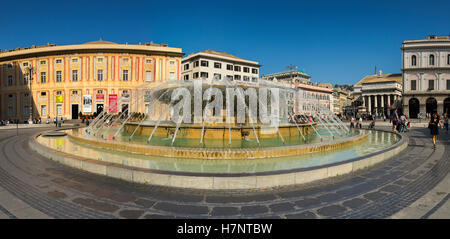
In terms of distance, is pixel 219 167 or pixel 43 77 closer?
pixel 219 167

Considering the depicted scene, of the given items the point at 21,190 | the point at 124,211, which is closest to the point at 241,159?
the point at 124,211

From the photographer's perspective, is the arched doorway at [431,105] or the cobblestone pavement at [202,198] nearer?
the cobblestone pavement at [202,198]

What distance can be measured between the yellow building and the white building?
11667 millimetres

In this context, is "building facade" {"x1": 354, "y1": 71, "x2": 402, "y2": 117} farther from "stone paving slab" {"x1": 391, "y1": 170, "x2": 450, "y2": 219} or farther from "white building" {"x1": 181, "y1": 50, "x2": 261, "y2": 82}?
"stone paving slab" {"x1": 391, "y1": 170, "x2": 450, "y2": 219}

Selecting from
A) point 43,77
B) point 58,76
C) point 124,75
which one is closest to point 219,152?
point 124,75

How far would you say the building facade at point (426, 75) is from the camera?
47.1 meters

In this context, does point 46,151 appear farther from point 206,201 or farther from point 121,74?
point 121,74

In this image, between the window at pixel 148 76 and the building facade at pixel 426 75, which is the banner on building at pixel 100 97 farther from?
the building facade at pixel 426 75

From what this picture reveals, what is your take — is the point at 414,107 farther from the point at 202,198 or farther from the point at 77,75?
the point at 77,75

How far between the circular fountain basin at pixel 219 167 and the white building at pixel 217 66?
45.7 metres

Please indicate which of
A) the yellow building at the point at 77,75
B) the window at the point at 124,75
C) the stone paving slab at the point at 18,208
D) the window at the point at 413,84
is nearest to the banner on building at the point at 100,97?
the yellow building at the point at 77,75

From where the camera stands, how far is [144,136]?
1252 centimetres

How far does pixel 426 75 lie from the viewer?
1900 inches

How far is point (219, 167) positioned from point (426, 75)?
205 feet
